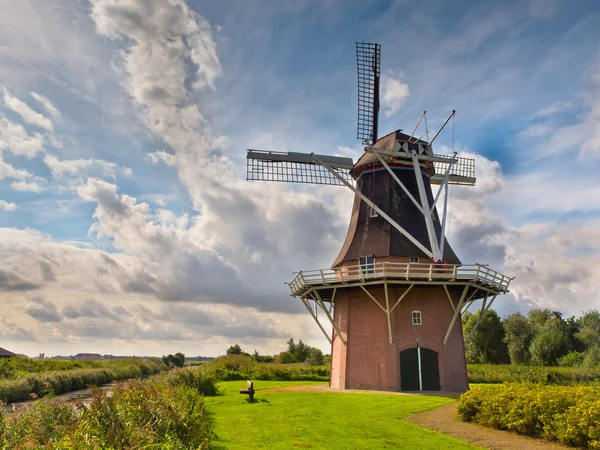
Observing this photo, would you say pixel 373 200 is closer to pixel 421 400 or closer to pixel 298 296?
pixel 298 296

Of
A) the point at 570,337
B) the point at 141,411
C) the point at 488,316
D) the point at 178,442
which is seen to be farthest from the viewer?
the point at 488,316

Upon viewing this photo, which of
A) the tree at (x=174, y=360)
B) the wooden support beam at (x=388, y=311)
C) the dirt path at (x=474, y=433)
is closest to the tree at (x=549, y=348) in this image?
the wooden support beam at (x=388, y=311)

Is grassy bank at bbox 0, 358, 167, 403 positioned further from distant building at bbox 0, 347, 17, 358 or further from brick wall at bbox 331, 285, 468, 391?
brick wall at bbox 331, 285, 468, 391

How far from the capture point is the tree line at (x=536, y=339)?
4169cm

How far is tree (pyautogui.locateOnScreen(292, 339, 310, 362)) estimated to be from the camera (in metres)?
46.6

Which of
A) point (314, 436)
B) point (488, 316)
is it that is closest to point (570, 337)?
point (488, 316)

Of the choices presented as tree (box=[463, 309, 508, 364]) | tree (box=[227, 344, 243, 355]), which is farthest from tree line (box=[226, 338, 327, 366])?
tree (box=[463, 309, 508, 364])

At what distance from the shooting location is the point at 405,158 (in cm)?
2266

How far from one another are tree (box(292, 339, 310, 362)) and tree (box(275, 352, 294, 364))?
64cm

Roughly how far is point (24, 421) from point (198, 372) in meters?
13.4

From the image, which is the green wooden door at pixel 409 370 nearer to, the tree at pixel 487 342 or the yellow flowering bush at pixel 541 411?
the yellow flowering bush at pixel 541 411

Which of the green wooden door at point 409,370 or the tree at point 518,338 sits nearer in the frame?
the green wooden door at point 409,370

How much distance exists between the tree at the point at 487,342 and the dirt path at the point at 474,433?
39.5 meters

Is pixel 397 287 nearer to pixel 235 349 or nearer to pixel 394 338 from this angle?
pixel 394 338
